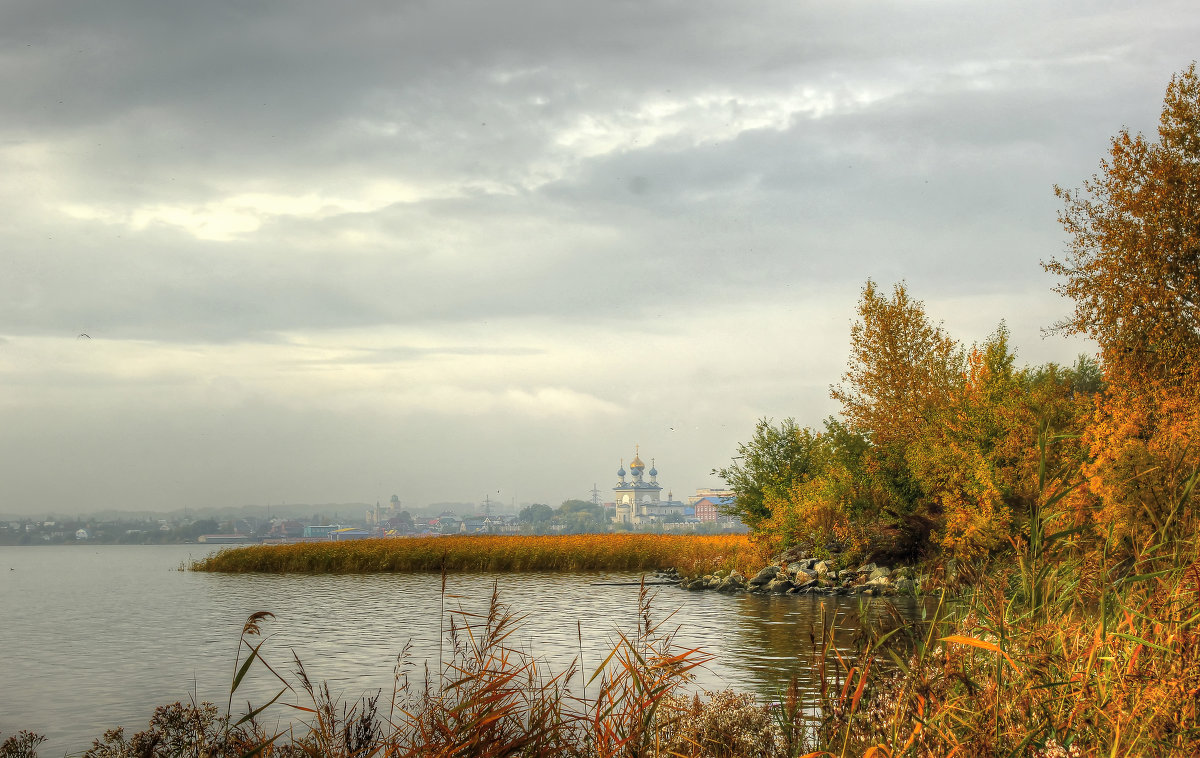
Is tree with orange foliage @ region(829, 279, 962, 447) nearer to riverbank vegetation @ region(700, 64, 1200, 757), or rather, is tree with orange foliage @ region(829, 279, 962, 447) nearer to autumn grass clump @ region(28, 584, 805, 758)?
riverbank vegetation @ region(700, 64, 1200, 757)

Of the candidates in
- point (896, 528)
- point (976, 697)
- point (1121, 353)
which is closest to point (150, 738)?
point (976, 697)

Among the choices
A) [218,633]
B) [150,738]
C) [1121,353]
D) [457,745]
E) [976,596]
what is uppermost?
[1121,353]

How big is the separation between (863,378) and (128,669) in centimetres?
2824

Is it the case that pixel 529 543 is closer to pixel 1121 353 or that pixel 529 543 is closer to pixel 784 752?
pixel 1121 353

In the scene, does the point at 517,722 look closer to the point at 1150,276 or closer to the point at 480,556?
the point at 1150,276

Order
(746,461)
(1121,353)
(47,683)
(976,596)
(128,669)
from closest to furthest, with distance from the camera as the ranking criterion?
(976,596)
(47,683)
(128,669)
(1121,353)
(746,461)

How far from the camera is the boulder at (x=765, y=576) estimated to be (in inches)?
1344

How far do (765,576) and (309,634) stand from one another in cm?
1936

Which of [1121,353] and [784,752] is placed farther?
[1121,353]

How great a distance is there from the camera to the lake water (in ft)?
45.4

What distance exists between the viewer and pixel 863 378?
1439 inches

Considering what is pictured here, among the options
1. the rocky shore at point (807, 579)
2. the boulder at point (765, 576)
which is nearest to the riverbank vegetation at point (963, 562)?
the rocky shore at point (807, 579)

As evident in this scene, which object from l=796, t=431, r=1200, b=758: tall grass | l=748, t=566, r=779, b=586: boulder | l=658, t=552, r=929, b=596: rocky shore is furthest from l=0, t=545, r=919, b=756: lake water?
l=748, t=566, r=779, b=586: boulder

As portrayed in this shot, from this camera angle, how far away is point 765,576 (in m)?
34.8
